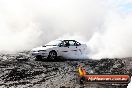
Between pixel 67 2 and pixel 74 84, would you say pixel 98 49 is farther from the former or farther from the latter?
pixel 67 2

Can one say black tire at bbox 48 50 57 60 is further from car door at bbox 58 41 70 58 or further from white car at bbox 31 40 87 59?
car door at bbox 58 41 70 58

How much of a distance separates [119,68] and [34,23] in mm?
26685

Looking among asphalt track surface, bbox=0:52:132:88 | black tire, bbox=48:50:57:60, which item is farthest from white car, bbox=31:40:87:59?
asphalt track surface, bbox=0:52:132:88

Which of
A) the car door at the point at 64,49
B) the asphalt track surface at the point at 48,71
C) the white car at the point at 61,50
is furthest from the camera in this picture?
the car door at the point at 64,49

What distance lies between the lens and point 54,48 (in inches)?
826

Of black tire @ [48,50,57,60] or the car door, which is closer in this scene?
black tire @ [48,50,57,60]

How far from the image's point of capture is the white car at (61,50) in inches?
819

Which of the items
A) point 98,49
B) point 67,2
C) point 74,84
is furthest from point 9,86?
point 67,2

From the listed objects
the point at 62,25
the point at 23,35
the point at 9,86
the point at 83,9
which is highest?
the point at 83,9

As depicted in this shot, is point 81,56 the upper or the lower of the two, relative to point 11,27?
lower

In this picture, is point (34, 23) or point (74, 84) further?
point (34, 23)

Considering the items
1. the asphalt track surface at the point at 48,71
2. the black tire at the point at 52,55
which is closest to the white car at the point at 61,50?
the black tire at the point at 52,55

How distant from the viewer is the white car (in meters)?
20.8

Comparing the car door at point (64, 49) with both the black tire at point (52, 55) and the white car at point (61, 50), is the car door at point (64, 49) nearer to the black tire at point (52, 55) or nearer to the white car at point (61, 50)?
the white car at point (61, 50)
